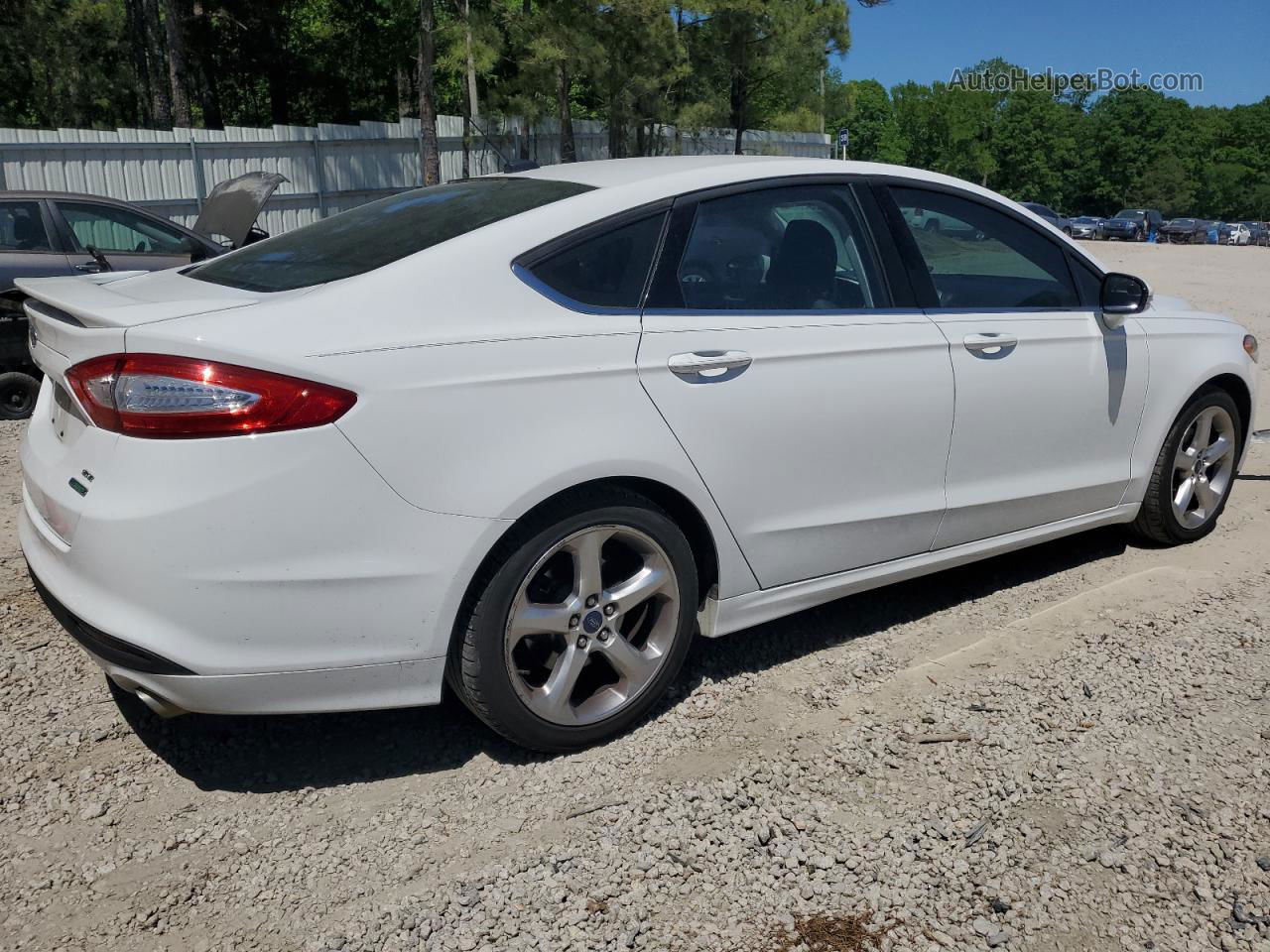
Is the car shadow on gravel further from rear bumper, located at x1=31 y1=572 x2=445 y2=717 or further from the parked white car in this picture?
the parked white car

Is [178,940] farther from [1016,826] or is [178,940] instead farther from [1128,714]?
[1128,714]

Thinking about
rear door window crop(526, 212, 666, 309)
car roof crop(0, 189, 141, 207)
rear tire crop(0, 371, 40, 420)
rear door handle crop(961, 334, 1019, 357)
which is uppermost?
rear door window crop(526, 212, 666, 309)

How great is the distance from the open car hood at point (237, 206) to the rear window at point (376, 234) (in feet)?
14.8

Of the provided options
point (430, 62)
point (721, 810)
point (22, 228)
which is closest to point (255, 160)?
point (430, 62)

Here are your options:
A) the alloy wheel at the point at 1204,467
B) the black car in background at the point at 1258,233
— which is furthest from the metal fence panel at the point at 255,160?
the black car in background at the point at 1258,233

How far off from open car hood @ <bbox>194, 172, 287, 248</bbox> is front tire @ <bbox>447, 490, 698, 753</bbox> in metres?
5.64

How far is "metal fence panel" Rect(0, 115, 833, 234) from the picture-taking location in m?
17.6

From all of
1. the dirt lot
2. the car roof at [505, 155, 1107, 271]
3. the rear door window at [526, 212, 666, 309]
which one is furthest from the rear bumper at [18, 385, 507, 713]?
the car roof at [505, 155, 1107, 271]

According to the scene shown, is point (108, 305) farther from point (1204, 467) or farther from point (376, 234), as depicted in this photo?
point (1204, 467)

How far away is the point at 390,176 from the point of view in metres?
23.2

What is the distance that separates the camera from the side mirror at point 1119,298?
4344 millimetres

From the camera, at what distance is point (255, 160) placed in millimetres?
20484

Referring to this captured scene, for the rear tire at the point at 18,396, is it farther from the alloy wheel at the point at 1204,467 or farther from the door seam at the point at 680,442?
the alloy wheel at the point at 1204,467

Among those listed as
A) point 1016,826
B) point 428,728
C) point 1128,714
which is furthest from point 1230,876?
point 428,728
